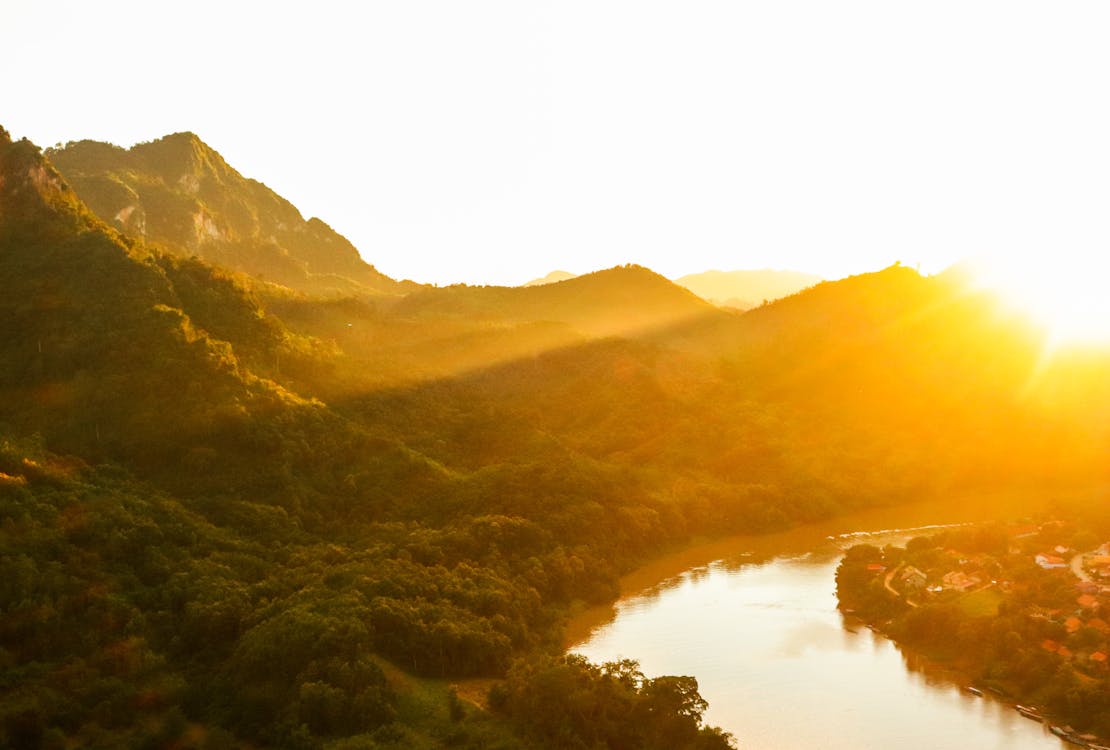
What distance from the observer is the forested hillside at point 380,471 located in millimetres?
37812

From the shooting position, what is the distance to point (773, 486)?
3361 inches

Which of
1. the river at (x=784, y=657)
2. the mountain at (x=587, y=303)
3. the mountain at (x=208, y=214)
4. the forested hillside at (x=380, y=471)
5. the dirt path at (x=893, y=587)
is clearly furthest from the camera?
the mountain at (x=587, y=303)

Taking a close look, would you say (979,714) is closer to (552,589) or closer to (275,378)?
(552,589)

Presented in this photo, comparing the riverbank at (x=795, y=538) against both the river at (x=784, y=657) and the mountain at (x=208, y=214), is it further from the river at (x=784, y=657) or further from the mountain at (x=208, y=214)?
the mountain at (x=208, y=214)

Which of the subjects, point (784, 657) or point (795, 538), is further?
point (795, 538)

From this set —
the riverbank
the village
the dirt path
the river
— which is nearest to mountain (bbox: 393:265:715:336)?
the riverbank

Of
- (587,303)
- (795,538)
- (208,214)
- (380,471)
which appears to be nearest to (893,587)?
Result: (795,538)

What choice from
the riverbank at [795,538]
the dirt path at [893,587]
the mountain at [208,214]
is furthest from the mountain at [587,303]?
the dirt path at [893,587]

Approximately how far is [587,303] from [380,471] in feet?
316

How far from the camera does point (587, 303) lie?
159m

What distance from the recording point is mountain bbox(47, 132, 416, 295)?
129125mm

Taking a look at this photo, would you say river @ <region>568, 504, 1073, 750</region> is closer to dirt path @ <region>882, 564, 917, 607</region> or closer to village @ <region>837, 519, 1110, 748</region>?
village @ <region>837, 519, 1110, 748</region>

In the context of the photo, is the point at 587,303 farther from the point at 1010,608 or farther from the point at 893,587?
the point at 1010,608

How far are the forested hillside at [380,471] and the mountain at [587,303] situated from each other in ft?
46.5
